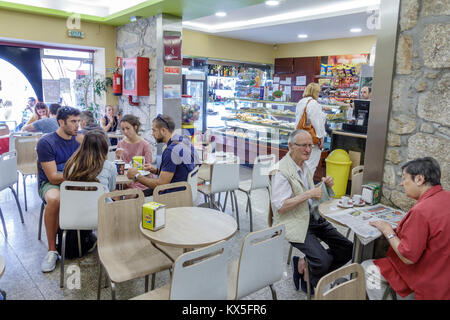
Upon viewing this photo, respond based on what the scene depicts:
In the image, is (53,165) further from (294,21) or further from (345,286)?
(294,21)

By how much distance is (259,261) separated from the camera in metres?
1.95

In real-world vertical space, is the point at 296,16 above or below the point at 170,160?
above

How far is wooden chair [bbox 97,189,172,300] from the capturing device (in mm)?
2227

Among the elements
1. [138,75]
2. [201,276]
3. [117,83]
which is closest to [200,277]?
[201,276]

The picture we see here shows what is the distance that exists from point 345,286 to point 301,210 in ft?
3.58

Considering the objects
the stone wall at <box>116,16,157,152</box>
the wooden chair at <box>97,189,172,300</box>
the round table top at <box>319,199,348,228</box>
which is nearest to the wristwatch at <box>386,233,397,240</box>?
the round table top at <box>319,199,348,228</box>

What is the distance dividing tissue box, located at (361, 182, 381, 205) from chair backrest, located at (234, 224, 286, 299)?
1039 mm

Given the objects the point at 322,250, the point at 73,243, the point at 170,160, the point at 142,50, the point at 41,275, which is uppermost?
the point at 142,50

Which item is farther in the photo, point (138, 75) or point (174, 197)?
point (138, 75)

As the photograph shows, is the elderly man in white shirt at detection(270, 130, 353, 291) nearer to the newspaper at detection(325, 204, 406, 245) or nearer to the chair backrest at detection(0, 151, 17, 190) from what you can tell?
the newspaper at detection(325, 204, 406, 245)

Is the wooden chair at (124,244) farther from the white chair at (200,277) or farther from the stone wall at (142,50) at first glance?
the stone wall at (142,50)

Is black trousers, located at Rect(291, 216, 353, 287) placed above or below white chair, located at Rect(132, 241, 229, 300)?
below
